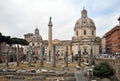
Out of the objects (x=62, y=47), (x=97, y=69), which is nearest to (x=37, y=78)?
(x=97, y=69)

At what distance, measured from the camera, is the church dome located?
10500cm

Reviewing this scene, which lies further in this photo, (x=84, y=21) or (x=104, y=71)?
(x=84, y=21)

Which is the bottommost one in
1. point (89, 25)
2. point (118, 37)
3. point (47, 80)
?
point (47, 80)

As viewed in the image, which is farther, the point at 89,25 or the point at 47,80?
the point at 89,25

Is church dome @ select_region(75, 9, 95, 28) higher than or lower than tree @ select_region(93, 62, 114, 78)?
higher

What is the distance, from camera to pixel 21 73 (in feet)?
149

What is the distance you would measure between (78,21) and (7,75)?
6555cm

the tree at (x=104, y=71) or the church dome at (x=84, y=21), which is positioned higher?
the church dome at (x=84, y=21)

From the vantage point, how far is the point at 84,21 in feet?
346

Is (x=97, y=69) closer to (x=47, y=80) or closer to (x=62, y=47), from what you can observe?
(x=47, y=80)

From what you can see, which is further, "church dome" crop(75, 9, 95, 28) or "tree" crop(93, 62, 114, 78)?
"church dome" crop(75, 9, 95, 28)

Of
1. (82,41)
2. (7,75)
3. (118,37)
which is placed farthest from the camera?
(82,41)

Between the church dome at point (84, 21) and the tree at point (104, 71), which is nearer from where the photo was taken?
the tree at point (104, 71)

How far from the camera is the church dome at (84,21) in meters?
105
